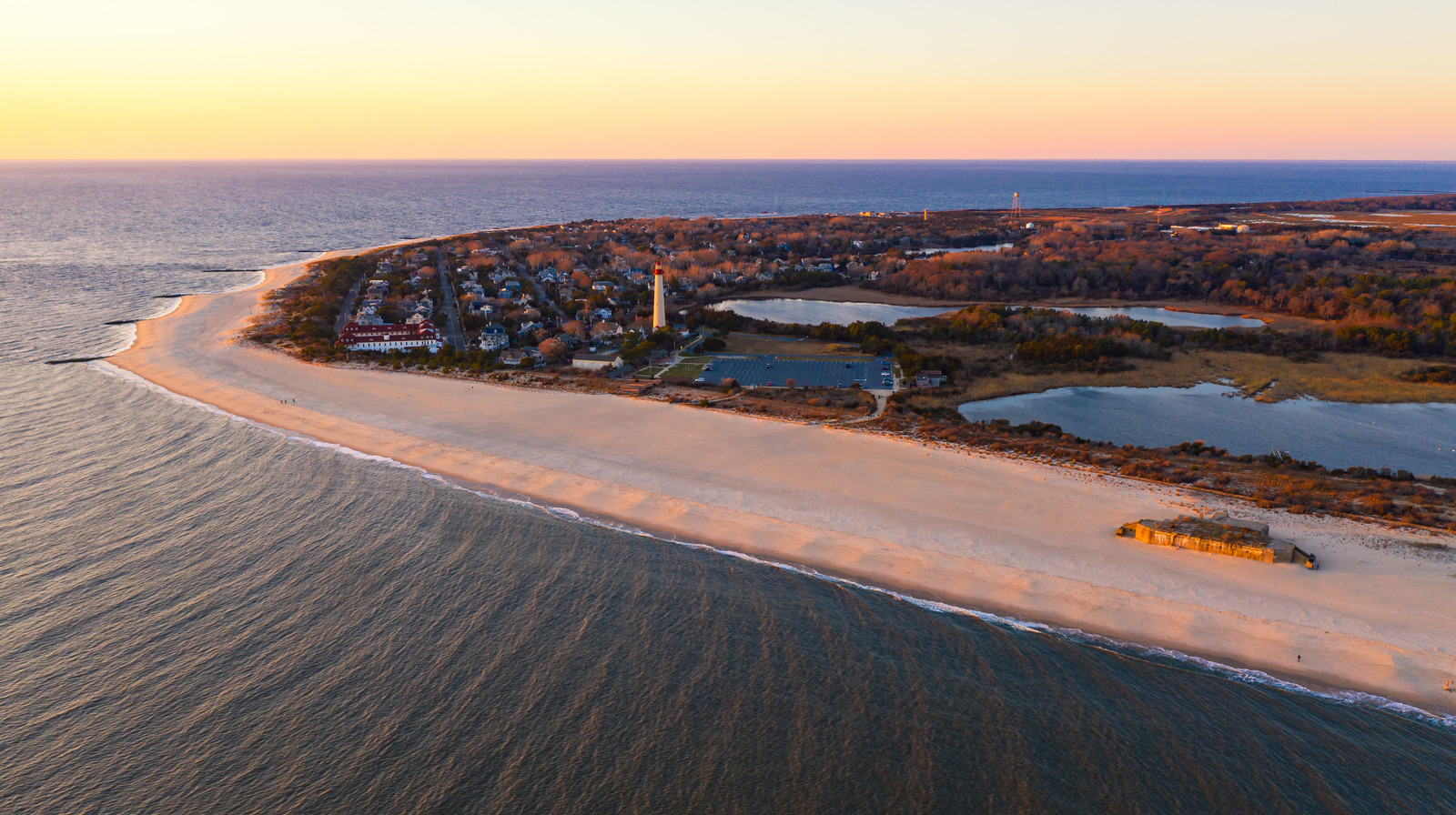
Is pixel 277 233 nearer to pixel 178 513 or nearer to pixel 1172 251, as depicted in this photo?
pixel 178 513

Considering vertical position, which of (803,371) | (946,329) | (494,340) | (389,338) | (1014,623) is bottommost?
(1014,623)

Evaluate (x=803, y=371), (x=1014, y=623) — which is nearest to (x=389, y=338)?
(x=803, y=371)

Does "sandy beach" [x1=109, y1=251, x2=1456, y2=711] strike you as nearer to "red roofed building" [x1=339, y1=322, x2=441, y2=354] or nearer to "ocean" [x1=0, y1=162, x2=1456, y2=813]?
"ocean" [x1=0, y1=162, x2=1456, y2=813]

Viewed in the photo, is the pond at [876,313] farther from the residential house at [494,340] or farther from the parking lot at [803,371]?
the residential house at [494,340]

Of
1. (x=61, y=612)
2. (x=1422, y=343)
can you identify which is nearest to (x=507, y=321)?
(x=61, y=612)

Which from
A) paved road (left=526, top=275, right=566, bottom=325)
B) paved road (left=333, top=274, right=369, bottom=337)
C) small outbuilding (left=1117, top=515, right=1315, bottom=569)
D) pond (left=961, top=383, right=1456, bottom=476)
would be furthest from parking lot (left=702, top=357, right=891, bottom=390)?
paved road (left=333, top=274, right=369, bottom=337)

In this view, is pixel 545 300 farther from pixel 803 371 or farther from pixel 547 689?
pixel 547 689
